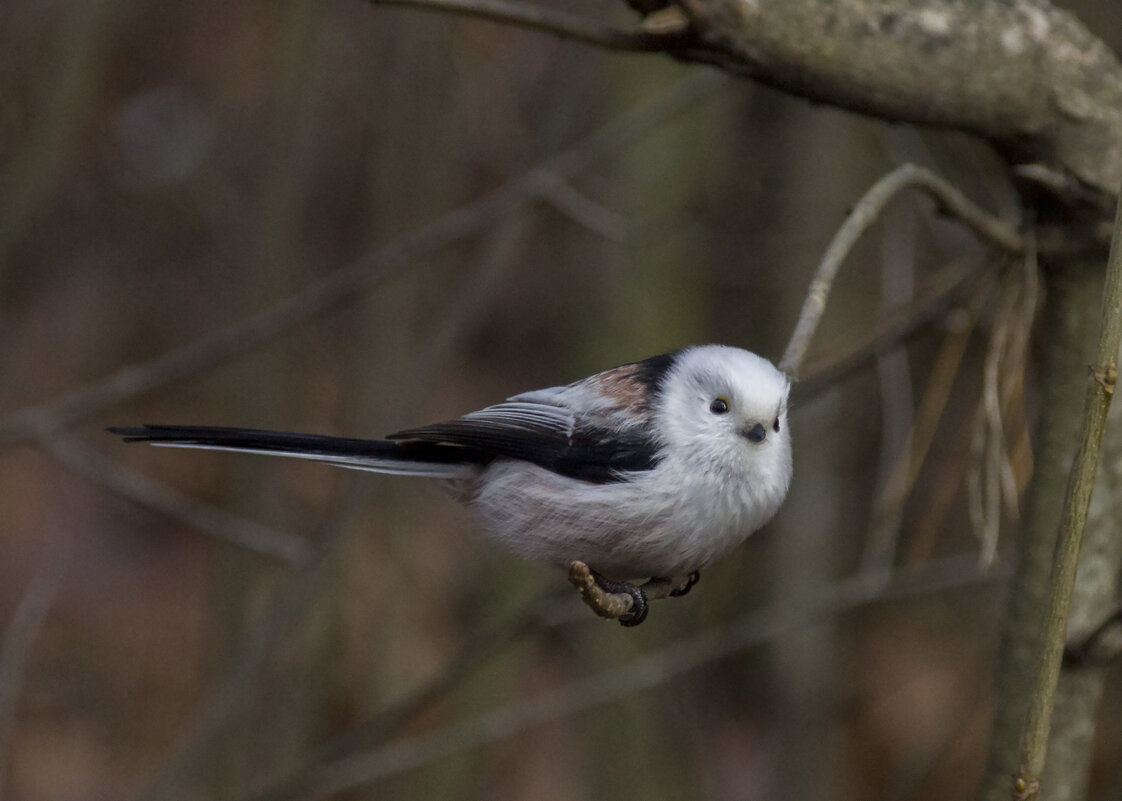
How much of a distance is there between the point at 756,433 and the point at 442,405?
16.0 feet

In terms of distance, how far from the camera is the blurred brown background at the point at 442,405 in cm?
314

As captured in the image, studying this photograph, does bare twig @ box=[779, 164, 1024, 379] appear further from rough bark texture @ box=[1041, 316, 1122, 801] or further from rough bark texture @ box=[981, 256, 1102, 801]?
rough bark texture @ box=[1041, 316, 1122, 801]

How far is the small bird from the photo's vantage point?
1.91 metres

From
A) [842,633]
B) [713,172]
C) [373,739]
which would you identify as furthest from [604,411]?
[842,633]

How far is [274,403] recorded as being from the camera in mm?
3648

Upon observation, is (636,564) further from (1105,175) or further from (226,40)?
(226,40)

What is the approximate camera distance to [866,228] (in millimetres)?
1895

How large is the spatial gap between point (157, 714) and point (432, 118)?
3432 millimetres

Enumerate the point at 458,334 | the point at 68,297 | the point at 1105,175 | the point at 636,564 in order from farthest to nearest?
the point at 68,297 → the point at 458,334 → the point at 636,564 → the point at 1105,175

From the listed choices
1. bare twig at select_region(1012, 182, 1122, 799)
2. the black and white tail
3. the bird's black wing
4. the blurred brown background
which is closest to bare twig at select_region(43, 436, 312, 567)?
the blurred brown background

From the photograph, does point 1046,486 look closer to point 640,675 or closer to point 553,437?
point 553,437

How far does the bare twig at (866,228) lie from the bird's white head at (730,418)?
0.08 meters

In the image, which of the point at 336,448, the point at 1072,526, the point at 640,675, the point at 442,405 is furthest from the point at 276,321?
the point at 442,405

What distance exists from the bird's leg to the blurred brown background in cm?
70
